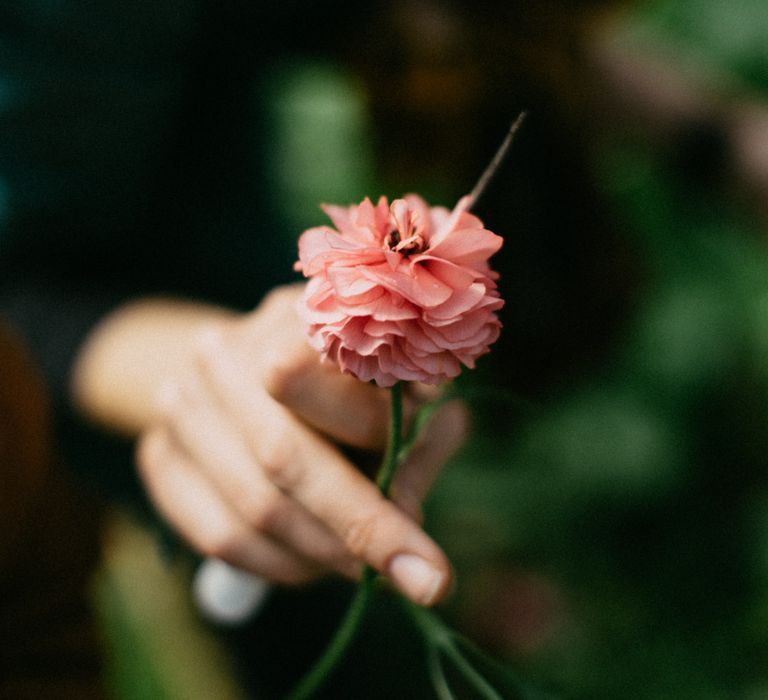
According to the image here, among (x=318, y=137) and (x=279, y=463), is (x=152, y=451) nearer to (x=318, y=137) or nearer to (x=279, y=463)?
(x=279, y=463)

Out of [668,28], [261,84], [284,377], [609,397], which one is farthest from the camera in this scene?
[668,28]

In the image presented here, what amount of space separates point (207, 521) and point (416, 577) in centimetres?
15

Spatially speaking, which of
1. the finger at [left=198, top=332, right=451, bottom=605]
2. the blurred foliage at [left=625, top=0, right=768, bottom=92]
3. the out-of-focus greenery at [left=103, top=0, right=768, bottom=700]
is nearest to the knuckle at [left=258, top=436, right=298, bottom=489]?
the finger at [left=198, top=332, right=451, bottom=605]

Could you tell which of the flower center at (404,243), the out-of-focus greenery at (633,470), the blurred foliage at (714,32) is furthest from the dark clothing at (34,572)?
the blurred foliage at (714,32)

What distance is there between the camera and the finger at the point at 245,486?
42 centimetres

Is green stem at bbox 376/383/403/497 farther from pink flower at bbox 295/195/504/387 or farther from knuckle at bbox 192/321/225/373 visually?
knuckle at bbox 192/321/225/373

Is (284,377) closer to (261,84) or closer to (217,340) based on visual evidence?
(217,340)

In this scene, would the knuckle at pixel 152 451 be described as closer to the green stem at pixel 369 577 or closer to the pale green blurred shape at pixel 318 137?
the green stem at pixel 369 577

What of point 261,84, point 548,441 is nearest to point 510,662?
point 548,441

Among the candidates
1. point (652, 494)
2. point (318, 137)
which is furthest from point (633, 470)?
point (318, 137)

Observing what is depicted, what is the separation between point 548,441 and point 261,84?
541 mm

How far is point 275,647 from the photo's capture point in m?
0.68

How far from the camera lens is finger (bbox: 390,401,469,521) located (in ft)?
1.38

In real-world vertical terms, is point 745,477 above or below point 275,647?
above
